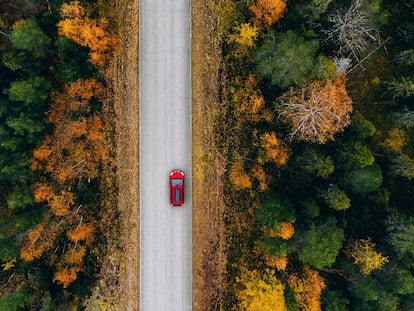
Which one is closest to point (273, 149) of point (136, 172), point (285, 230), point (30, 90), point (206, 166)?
point (206, 166)

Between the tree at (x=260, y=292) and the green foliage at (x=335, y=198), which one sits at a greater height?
the green foliage at (x=335, y=198)

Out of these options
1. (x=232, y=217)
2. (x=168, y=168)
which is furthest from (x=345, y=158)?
(x=168, y=168)

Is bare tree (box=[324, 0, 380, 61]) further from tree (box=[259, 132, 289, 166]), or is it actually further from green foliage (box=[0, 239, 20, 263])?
green foliage (box=[0, 239, 20, 263])

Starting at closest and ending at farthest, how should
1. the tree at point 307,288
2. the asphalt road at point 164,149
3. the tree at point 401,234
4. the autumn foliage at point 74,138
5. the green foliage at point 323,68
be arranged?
the green foliage at point 323,68
the tree at point 401,234
the tree at point 307,288
the autumn foliage at point 74,138
the asphalt road at point 164,149

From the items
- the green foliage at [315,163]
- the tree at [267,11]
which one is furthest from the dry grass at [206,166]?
the green foliage at [315,163]

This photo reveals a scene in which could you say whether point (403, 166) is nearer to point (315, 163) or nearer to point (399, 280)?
point (315, 163)

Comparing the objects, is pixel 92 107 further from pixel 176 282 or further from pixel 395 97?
pixel 395 97

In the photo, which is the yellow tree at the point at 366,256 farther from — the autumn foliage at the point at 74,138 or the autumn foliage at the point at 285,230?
the autumn foliage at the point at 74,138
